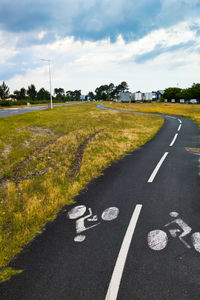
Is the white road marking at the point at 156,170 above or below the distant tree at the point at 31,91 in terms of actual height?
below

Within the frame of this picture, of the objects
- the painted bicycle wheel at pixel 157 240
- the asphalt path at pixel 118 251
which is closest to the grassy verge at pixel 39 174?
the asphalt path at pixel 118 251

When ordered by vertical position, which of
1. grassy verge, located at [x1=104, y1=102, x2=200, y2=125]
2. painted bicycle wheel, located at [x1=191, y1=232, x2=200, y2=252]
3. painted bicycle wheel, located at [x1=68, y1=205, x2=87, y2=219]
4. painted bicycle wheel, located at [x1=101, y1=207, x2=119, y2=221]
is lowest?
painted bicycle wheel, located at [x1=68, y1=205, x2=87, y2=219]

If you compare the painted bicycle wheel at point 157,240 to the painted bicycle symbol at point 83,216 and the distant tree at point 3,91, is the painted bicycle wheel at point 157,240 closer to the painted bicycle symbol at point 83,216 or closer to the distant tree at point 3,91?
the painted bicycle symbol at point 83,216

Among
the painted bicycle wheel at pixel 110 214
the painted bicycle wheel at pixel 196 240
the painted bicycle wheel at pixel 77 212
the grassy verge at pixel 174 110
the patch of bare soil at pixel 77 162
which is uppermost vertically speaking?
the grassy verge at pixel 174 110

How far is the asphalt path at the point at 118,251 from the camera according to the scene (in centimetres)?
280

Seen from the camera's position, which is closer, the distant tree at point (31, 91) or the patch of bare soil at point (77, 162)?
the patch of bare soil at point (77, 162)

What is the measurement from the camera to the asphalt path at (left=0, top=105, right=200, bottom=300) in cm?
280

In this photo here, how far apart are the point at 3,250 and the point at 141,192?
13.1 feet

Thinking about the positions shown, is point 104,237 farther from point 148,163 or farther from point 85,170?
point 148,163

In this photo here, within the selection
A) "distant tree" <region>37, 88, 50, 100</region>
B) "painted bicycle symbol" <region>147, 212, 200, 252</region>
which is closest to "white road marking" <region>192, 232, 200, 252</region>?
"painted bicycle symbol" <region>147, 212, 200, 252</region>

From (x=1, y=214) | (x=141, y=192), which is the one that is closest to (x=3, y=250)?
(x=1, y=214)

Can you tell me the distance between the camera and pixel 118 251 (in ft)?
11.5

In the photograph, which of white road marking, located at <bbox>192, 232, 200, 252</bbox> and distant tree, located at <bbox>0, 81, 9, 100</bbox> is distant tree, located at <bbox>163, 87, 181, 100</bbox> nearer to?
distant tree, located at <bbox>0, 81, 9, 100</bbox>

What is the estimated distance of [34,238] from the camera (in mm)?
4031
